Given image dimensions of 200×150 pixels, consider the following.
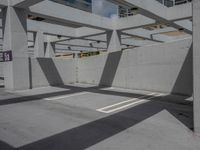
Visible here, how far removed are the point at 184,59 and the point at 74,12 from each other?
6.86 metres

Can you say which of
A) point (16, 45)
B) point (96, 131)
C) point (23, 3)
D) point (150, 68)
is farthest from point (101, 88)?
point (96, 131)

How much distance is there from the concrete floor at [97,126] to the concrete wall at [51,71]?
4746mm

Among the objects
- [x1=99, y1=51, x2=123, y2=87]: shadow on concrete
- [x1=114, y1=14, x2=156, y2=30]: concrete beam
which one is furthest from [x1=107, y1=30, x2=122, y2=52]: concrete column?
[x1=99, y1=51, x2=123, y2=87]: shadow on concrete

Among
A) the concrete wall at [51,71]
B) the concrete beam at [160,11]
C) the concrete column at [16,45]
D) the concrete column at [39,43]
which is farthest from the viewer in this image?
the concrete column at [39,43]

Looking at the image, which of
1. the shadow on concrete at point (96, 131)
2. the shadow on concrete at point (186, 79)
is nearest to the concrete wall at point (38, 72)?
the shadow on concrete at point (96, 131)

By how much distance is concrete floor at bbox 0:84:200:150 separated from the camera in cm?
363

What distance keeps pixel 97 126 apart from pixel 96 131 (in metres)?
0.34

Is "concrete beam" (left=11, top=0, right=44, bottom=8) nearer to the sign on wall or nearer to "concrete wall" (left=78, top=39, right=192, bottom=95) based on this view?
the sign on wall

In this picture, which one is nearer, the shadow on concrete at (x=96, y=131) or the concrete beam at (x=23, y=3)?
the shadow on concrete at (x=96, y=131)

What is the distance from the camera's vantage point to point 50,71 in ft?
41.7

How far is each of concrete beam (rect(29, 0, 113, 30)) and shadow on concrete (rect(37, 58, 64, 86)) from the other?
2.39 metres

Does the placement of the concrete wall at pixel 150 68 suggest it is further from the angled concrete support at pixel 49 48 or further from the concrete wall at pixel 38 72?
the angled concrete support at pixel 49 48

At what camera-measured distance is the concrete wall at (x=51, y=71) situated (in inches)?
458

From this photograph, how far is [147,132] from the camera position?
4258 mm
